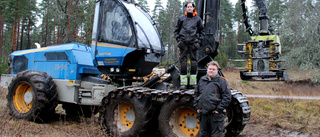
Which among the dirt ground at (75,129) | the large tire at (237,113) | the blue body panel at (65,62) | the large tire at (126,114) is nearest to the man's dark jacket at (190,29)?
the large tire at (237,113)

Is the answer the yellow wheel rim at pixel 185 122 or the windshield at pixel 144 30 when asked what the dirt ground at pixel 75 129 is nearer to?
the yellow wheel rim at pixel 185 122

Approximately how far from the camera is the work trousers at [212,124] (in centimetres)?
389

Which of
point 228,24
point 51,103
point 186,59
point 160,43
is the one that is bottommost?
point 51,103

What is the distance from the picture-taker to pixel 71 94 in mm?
6797

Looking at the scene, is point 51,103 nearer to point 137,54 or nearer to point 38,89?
point 38,89

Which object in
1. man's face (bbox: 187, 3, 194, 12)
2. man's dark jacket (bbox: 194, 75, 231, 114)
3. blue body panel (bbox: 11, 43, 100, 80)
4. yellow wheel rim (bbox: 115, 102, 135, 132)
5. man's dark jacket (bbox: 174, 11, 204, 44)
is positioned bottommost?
yellow wheel rim (bbox: 115, 102, 135, 132)

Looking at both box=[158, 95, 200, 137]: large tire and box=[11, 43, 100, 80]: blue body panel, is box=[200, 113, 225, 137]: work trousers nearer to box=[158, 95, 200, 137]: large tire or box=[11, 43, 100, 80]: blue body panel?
box=[158, 95, 200, 137]: large tire

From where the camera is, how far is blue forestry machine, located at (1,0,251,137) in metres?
5.03

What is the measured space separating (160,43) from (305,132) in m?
4.27

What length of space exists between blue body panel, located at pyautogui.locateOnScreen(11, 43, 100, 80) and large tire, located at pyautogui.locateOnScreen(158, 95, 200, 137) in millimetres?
3047

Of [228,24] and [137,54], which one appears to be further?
[228,24]

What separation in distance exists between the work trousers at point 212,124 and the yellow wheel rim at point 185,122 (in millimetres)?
782

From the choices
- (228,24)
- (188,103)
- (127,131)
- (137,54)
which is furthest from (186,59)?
(228,24)

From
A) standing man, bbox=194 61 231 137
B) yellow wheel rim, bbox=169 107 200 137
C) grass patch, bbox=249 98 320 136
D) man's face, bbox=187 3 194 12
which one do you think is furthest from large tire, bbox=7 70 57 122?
grass patch, bbox=249 98 320 136
